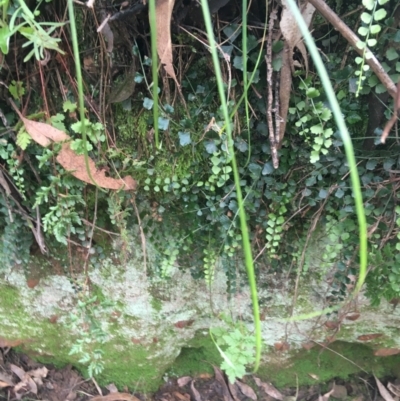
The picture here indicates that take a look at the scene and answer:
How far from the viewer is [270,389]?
1809 mm

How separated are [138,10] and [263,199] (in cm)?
59

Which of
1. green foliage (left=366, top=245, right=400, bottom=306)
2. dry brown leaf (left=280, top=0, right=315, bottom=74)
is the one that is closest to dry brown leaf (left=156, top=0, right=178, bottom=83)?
dry brown leaf (left=280, top=0, right=315, bottom=74)

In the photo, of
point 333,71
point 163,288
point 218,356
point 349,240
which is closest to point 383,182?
point 349,240

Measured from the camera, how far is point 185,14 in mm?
893

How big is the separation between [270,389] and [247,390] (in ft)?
0.35

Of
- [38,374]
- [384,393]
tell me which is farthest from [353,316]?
[38,374]

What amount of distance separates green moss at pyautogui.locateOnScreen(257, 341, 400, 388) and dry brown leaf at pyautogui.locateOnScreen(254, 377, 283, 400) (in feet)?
0.09

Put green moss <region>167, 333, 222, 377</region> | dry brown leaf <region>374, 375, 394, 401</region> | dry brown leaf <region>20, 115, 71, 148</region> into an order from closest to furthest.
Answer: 1. dry brown leaf <region>20, 115, 71, 148</region>
2. dry brown leaf <region>374, 375, 394, 401</region>
3. green moss <region>167, 333, 222, 377</region>

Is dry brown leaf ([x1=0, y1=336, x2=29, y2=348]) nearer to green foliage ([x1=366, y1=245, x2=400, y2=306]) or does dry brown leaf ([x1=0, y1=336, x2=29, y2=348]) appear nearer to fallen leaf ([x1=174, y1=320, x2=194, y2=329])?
fallen leaf ([x1=174, y1=320, x2=194, y2=329])

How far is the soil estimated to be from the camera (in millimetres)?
1792

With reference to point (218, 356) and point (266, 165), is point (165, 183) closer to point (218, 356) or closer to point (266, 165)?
point (266, 165)

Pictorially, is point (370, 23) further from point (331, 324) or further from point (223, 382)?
point (223, 382)

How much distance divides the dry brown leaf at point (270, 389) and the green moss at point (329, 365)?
0.09 feet

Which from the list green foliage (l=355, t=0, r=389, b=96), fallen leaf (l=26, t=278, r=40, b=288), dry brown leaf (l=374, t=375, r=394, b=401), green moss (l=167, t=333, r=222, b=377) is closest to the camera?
green foliage (l=355, t=0, r=389, b=96)
